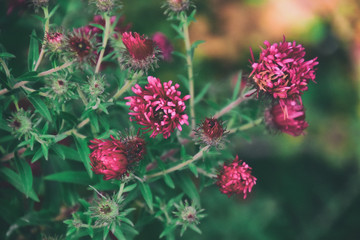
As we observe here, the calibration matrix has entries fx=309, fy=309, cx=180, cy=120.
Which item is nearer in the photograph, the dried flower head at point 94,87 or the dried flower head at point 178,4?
the dried flower head at point 94,87

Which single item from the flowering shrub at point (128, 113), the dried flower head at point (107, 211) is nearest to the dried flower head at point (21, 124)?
the flowering shrub at point (128, 113)

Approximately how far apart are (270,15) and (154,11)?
107 centimetres

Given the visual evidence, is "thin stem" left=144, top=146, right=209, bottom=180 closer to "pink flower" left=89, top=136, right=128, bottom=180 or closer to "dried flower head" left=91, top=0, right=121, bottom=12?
"pink flower" left=89, top=136, right=128, bottom=180

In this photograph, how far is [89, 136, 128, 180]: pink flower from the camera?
2.95 ft

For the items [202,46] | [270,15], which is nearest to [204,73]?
[202,46]

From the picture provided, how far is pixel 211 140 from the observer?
38.2 inches

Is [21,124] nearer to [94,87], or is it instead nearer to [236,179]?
A: [94,87]

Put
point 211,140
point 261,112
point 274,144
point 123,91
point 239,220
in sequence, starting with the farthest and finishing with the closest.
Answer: point 274,144 < point 239,220 < point 261,112 < point 123,91 < point 211,140

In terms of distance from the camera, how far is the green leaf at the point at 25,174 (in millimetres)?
1089

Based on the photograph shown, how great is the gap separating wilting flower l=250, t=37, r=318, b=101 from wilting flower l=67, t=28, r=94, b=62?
52 cm

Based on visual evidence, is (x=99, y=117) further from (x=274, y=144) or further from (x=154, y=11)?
(x=274, y=144)

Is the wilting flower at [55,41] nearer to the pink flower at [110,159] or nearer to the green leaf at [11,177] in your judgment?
the pink flower at [110,159]

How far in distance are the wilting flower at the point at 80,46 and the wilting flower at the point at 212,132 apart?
1.41 feet

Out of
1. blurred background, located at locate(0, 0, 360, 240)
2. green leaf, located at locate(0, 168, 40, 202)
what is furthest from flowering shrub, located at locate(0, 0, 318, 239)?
blurred background, located at locate(0, 0, 360, 240)
